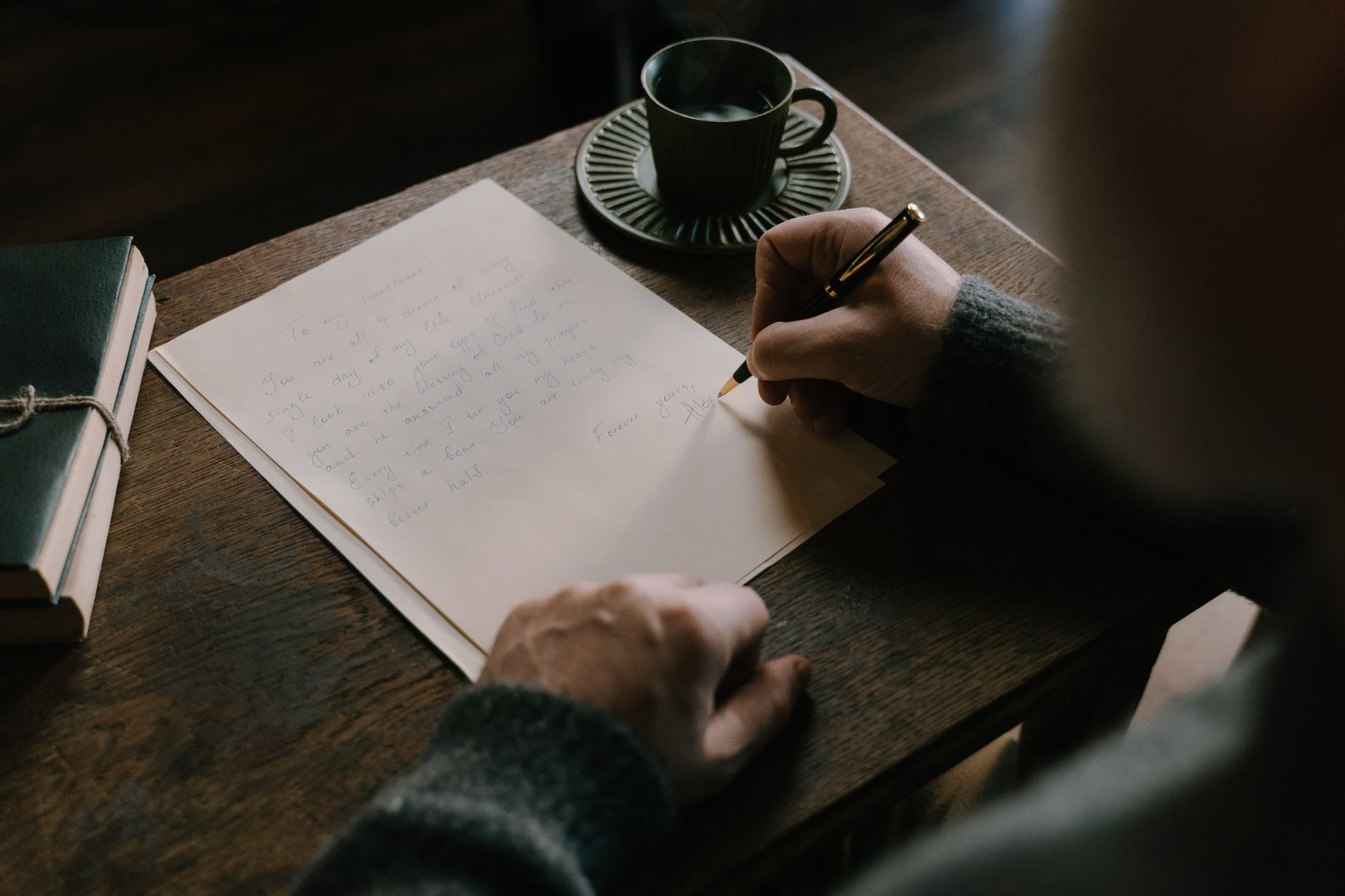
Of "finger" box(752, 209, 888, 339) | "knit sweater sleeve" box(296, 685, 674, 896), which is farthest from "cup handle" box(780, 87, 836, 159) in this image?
"knit sweater sleeve" box(296, 685, 674, 896)

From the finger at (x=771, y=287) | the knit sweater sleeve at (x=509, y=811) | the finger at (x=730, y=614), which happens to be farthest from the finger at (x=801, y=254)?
the knit sweater sleeve at (x=509, y=811)

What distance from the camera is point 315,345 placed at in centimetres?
73

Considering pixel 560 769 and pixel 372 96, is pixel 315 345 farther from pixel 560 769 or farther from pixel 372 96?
pixel 372 96

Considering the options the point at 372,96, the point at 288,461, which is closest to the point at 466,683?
the point at 288,461

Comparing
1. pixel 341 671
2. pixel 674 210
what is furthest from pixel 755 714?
pixel 674 210

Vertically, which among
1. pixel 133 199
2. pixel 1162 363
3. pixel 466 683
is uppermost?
pixel 1162 363

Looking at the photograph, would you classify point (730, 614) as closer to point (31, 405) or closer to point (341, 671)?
point (341, 671)

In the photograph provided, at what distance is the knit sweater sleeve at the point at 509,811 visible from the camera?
418 mm

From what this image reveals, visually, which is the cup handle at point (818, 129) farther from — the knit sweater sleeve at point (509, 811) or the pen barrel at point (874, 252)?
the knit sweater sleeve at point (509, 811)

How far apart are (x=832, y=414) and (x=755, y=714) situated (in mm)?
243

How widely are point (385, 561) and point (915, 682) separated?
0.33m

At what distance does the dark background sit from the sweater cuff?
1271mm

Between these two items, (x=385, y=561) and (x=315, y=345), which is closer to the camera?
(x=385, y=561)

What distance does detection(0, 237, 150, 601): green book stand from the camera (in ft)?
1.74
